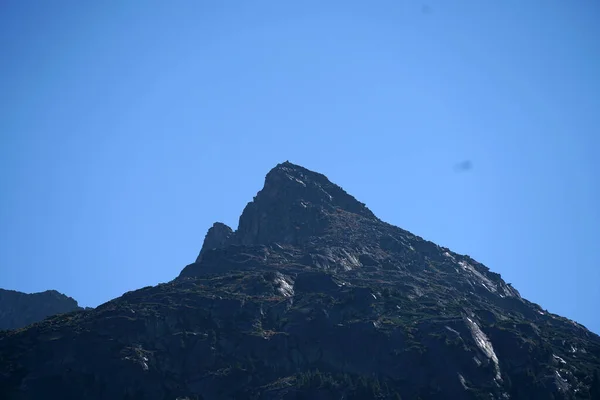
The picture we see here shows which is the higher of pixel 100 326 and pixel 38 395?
pixel 100 326

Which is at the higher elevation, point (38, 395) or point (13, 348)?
point (13, 348)

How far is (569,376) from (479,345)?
20680 mm

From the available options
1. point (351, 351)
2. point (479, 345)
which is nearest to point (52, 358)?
point (351, 351)

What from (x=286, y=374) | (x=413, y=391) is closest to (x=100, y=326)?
(x=286, y=374)

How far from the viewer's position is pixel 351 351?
189 metres

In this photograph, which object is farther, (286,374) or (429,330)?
(429,330)

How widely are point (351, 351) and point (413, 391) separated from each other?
20031 millimetres

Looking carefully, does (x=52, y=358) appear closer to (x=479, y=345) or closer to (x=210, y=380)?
(x=210, y=380)

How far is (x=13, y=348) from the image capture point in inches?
7357

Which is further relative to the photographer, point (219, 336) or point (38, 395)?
Result: point (219, 336)

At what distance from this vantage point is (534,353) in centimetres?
18938

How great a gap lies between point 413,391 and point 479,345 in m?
23.8

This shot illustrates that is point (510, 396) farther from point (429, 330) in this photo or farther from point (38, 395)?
point (38, 395)

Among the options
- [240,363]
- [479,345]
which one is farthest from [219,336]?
[479,345]
